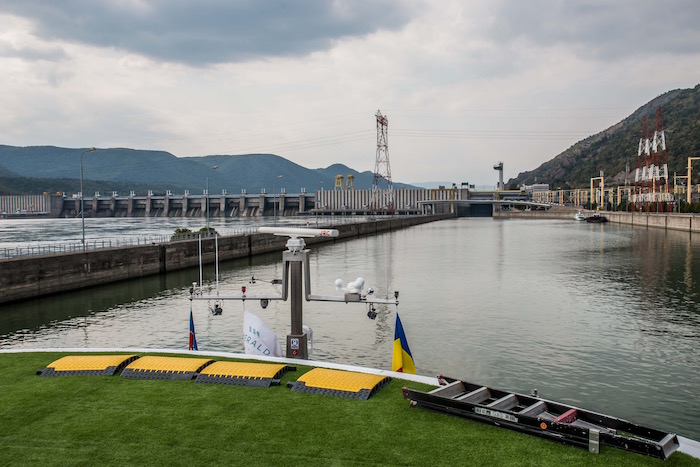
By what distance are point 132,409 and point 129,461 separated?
2.34 meters

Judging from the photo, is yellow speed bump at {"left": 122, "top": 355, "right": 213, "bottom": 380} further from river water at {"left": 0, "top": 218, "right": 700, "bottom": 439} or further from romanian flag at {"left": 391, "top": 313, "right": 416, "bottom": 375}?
river water at {"left": 0, "top": 218, "right": 700, "bottom": 439}

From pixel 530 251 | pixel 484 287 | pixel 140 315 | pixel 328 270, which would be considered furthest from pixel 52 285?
pixel 530 251

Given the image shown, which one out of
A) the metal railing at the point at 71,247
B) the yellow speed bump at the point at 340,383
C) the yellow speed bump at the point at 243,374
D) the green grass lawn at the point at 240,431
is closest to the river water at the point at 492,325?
the metal railing at the point at 71,247

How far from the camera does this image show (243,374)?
13.3 m

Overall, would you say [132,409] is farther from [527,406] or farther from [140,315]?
[140,315]

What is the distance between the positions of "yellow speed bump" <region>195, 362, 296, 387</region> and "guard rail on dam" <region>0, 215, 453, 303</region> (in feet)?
104

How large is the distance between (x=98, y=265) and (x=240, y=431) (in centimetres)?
4216

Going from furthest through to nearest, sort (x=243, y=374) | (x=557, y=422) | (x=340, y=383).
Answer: (x=243, y=374) < (x=340, y=383) < (x=557, y=422)

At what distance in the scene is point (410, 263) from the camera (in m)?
66.9

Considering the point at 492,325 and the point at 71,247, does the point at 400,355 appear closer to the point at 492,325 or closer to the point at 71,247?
the point at 492,325

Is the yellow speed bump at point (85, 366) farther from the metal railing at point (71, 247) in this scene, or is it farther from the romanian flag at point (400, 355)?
the metal railing at point (71, 247)

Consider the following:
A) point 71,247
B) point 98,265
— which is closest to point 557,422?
point 98,265

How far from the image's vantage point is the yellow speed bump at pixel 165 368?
13.5 m

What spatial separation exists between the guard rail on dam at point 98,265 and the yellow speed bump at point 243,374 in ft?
104
